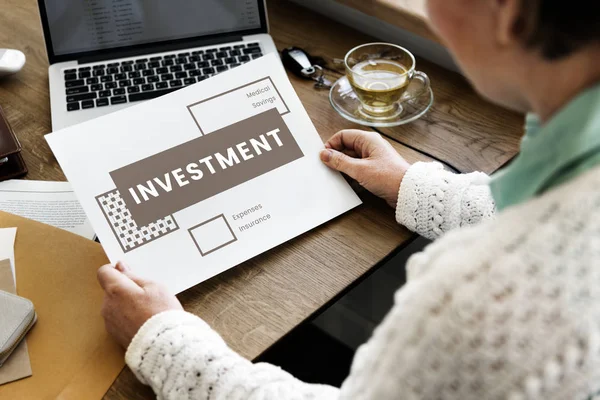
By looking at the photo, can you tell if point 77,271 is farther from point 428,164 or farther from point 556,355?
point 556,355

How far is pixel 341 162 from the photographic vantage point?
3.52ft

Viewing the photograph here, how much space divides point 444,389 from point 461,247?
0.12 meters

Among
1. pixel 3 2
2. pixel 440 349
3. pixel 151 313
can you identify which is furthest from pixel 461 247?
pixel 3 2

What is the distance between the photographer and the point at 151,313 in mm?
894

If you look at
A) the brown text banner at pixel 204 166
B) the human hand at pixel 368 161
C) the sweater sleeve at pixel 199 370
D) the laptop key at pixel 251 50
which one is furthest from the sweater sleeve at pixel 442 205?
the laptop key at pixel 251 50

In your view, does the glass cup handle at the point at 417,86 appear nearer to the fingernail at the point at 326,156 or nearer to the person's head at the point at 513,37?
the fingernail at the point at 326,156

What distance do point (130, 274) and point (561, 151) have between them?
58 centimetres

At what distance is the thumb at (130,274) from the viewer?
3.05 feet

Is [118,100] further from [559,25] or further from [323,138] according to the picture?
[559,25]

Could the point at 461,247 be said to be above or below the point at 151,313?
above

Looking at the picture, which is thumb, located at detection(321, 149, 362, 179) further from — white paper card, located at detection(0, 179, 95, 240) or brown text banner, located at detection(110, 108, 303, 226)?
white paper card, located at detection(0, 179, 95, 240)

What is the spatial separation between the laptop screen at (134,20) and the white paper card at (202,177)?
0.22 metres

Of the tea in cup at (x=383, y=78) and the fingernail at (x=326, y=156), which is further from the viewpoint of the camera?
the tea in cup at (x=383, y=78)

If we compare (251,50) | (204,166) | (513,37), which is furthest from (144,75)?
(513,37)
